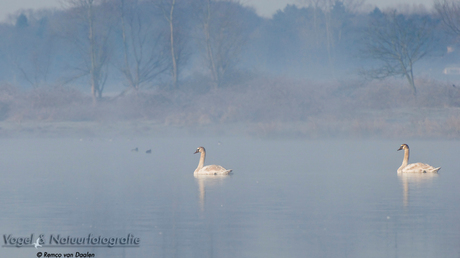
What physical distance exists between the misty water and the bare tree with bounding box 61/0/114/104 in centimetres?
2410

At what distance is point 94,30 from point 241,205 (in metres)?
39.7

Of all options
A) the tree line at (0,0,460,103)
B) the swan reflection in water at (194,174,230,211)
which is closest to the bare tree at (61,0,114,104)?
the tree line at (0,0,460,103)

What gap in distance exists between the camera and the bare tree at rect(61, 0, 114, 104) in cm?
5184

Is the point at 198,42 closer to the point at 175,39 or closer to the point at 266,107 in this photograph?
the point at 175,39

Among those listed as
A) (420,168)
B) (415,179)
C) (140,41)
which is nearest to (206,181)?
(415,179)

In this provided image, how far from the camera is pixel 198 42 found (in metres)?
54.3

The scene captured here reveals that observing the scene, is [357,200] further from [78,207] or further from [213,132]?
[213,132]

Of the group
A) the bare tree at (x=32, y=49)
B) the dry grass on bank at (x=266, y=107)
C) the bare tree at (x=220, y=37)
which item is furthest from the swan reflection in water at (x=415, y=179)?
the bare tree at (x=32, y=49)

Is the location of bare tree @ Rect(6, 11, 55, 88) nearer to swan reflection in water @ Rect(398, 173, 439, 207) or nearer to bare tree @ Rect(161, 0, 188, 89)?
bare tree @ Rect(161, 0, 188, 89)

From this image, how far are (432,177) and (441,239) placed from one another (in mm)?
9978

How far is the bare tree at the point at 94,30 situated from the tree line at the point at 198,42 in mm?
75

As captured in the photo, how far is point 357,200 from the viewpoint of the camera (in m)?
15.9

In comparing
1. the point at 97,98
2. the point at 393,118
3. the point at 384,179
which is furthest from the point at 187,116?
the point at 384,179

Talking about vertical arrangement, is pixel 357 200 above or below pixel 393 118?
below
